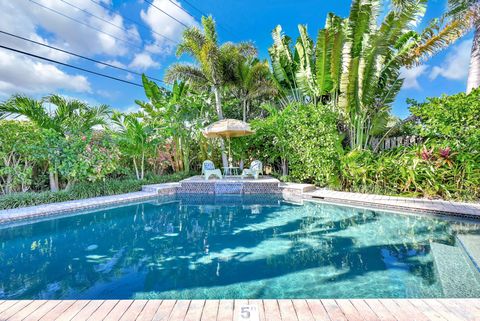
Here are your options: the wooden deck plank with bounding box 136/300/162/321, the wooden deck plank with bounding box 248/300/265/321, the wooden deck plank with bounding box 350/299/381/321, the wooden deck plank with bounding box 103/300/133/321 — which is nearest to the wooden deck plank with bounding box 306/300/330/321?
the wooden deck plank with bounding box 350/299/381/321

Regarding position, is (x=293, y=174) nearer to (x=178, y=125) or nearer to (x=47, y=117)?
(x=178, y=125)

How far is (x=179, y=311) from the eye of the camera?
2.39 m

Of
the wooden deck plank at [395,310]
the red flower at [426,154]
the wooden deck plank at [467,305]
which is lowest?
the wooden deck plank at [467,305]

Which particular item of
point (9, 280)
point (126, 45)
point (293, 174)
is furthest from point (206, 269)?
point (126, 45)

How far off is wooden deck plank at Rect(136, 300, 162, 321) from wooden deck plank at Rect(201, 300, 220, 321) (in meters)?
0.47

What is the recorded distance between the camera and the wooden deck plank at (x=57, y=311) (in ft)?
7.62

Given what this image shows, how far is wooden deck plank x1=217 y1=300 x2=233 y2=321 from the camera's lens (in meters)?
2.28

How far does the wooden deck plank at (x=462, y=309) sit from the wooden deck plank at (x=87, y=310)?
346 centimetres

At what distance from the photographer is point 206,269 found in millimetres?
3756

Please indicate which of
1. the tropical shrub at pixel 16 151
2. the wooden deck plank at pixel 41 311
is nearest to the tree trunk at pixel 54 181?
the tropical shrub at pixel 16 151

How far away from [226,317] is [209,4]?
16401mm

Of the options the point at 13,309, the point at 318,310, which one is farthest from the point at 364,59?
the point at 13,309

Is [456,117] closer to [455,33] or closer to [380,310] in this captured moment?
[455,33]

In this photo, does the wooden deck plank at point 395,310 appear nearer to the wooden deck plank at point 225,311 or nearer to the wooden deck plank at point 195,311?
the wooden deck plank at point 225,311
